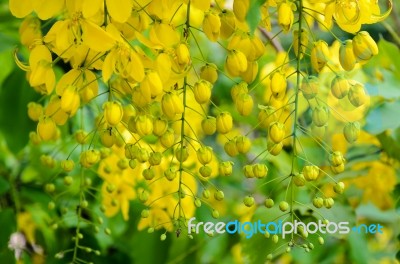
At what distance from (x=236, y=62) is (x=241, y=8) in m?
0.10

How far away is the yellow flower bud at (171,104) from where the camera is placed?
2.90 ft

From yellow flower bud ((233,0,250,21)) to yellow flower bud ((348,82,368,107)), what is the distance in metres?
0.16

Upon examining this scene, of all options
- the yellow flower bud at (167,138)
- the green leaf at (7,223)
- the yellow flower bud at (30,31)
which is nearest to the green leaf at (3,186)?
the green leaf at (7,223)

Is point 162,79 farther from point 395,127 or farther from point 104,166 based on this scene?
point 395,127

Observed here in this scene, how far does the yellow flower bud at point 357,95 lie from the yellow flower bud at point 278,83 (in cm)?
7

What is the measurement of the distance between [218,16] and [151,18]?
0.24 feet

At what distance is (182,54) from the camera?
86 centimetres

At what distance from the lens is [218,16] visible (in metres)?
0.90

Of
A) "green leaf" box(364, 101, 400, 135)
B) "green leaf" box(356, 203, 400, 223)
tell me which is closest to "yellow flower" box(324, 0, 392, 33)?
"green leaf" box(364, 101, 400, 135)

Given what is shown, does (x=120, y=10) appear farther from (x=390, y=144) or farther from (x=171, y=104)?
(x=390, y=144)

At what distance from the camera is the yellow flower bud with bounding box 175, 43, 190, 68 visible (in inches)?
34.0

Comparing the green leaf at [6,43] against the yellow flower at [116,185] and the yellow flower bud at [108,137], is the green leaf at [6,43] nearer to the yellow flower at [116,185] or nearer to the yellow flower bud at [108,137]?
the yellow flower at [116,185]

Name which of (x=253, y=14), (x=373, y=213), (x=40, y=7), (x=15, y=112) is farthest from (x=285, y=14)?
(x=373, y=213)

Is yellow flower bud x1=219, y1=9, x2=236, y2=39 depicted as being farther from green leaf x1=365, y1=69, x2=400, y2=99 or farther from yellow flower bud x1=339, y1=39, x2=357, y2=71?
green leaf x1=365, y1=69, x2=400, y2=99
